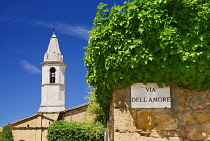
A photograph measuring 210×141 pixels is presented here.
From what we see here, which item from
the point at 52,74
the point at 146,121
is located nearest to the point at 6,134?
the point at 52,74

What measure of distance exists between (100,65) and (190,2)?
1628 mm

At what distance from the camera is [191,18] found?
16.6ft

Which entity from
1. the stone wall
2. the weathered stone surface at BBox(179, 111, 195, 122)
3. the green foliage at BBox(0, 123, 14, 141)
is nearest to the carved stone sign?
the stone wall

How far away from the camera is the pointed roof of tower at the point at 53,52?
179 feet

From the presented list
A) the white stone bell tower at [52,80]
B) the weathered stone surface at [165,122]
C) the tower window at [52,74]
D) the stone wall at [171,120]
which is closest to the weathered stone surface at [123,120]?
the stone wall at [171,120]

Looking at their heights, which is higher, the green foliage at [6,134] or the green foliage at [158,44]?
the green foliage at [158,44]

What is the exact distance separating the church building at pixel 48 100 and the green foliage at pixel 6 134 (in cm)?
210

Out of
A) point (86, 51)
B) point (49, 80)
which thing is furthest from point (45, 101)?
point (86, 51)

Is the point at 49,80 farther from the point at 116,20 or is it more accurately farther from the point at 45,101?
the point at 116,20

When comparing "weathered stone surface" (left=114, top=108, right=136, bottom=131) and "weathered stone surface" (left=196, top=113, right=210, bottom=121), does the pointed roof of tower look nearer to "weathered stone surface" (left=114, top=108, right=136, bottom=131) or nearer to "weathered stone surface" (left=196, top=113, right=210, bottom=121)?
"weathered stone surface" (left=114, top=108, right=136, bottom=131)

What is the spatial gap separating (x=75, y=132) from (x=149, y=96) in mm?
21976

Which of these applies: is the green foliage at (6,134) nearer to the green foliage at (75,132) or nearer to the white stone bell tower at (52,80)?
the white stone bell tower at (52,80)

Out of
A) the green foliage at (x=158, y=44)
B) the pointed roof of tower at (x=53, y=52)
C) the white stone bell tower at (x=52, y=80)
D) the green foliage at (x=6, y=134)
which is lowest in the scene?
the green foliage at (x=6, y=134)

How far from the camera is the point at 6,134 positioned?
157ft
